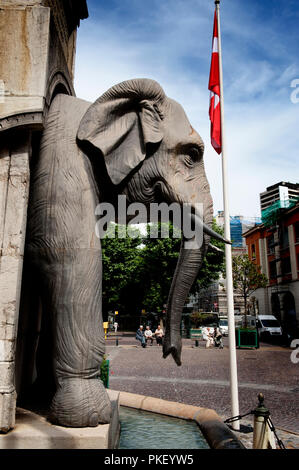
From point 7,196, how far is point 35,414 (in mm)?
1601

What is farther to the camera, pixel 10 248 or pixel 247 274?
pixel 247 274

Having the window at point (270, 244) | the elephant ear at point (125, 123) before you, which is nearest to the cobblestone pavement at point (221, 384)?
the elephant ear at point (125, 123)

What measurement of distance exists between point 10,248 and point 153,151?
1391 millimetres

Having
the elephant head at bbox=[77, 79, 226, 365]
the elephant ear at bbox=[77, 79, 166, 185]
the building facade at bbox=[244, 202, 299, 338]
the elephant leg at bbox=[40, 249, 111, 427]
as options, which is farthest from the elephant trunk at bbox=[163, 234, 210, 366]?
the building facade at bbox=[244, 202, 299, 338]

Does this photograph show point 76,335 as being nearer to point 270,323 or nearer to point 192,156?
point 192,156

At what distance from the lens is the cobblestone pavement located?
255 inches

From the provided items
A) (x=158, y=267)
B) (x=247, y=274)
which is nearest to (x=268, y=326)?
(x=247, y=274)

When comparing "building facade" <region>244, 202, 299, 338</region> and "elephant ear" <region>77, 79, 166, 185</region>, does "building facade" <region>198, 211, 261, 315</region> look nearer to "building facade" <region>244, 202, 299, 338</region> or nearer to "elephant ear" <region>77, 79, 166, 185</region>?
"building facade" <region>244, 202, 299, 338</region>

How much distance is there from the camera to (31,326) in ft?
11.8

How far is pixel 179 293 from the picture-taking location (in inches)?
116

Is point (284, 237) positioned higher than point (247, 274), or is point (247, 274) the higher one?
point (284, 237)

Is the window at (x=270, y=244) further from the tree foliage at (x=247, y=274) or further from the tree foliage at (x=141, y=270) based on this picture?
the tree foliage at (x=247, y=274)

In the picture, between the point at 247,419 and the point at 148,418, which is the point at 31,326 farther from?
the point at 247,419

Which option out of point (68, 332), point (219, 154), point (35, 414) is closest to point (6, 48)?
point (68, 332)
